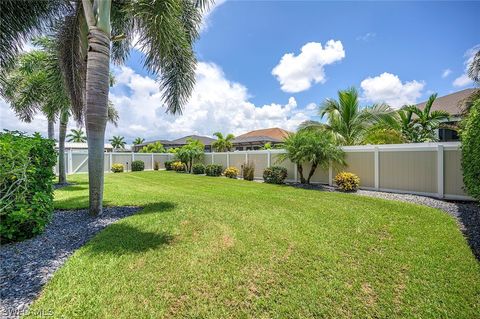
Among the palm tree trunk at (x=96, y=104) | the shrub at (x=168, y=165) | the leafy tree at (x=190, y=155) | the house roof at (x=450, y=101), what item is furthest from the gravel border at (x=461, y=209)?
the shrub at (x=168, y=165)

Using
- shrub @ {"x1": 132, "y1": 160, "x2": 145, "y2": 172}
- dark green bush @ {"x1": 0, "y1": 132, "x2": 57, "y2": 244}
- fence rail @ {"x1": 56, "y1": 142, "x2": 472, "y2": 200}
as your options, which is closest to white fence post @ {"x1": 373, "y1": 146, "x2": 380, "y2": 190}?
fence rail @ {"x1": 56, "y1": 142, "x2": 472, "y2": 200}

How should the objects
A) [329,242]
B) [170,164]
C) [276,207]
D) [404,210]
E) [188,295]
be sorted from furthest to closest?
1. [170,164]
2. [276,207]
3. [404,210]
4. [329,242]
5. [188,295]

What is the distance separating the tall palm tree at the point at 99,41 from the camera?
5406 millimetres

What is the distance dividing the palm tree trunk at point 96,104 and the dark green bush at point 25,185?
0.78 metres

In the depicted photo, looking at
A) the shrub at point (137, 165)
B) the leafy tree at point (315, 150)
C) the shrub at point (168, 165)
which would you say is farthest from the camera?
the shrub at point (168, 165)

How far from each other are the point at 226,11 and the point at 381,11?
5.81 metres

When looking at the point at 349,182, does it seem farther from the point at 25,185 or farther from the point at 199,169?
the point at 199,169

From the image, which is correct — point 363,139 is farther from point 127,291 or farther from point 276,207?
point 127,291

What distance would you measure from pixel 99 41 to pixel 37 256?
4672mm

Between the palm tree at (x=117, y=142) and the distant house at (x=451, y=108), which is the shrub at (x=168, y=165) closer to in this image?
the distant house at (x=451, y=108)

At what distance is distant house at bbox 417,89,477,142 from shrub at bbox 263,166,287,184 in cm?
961

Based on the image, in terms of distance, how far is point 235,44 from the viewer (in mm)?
12141

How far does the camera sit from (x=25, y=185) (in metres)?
3.49

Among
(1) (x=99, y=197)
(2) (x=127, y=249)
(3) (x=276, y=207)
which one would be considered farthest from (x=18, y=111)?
(3) (x=276, y=207)
